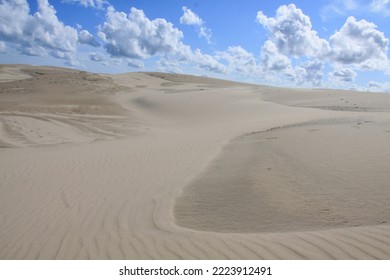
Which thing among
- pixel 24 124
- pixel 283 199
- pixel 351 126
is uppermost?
pixel 351 126

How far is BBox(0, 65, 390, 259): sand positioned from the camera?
4133mm

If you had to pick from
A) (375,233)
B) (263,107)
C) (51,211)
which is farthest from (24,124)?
(375,233)

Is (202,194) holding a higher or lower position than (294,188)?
lower

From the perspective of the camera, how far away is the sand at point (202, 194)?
13.6 feet

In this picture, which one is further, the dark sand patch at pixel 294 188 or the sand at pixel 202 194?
the dark sand patch at pixel 294 188

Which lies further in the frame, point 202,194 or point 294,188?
point 202,194

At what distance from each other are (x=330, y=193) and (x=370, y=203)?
2.19 ft

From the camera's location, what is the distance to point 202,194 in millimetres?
6113

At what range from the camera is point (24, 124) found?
1534cm

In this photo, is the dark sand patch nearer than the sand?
No

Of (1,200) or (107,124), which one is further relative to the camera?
(107,124)

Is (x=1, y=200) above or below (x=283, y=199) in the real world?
below
